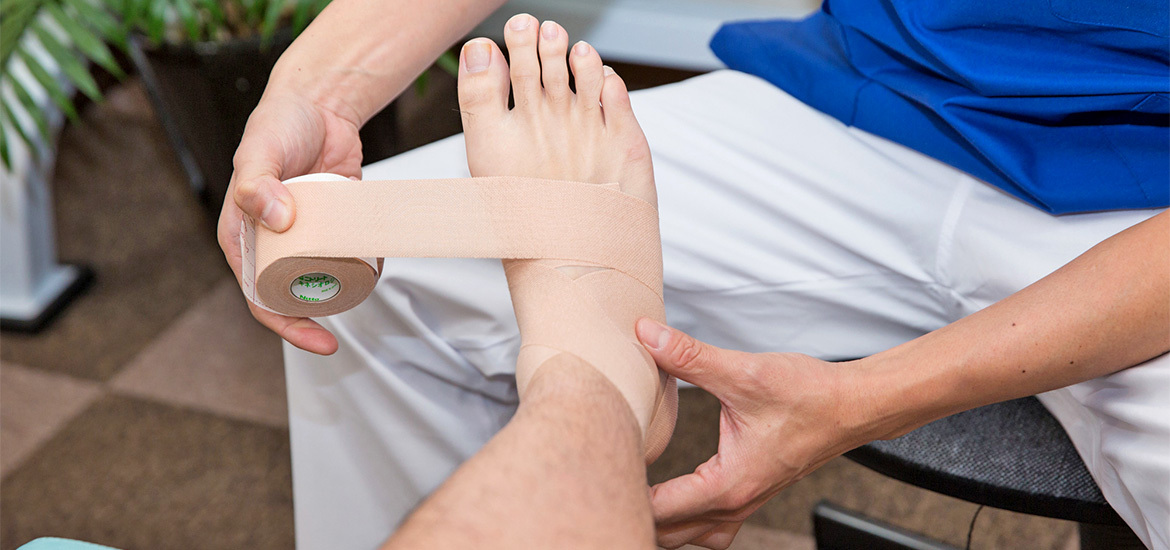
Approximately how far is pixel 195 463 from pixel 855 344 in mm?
965

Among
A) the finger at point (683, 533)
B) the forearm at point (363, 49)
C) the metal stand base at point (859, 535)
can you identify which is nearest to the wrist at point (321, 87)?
the forearm at point (363, 49)

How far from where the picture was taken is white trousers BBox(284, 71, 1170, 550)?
0.79 m

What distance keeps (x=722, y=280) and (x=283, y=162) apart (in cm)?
41

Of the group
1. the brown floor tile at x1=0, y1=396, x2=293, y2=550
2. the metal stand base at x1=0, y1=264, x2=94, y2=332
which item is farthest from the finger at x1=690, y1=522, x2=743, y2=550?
the metal stand base at x1=0, y1=264, x2=94, y2=332

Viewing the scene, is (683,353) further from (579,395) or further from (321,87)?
(321,87)

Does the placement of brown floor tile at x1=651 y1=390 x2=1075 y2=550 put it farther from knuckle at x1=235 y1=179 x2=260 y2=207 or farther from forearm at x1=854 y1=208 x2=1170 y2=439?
knuckle at x1=235 y1=179 x2=260 y2=207

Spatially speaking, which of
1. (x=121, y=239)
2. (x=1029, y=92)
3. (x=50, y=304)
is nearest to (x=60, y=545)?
(x=1029, y=92)

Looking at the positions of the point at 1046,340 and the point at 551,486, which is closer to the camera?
the point at 551,486

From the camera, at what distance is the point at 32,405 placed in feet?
4.54

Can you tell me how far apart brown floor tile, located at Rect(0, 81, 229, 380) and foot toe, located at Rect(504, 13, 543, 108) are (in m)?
1.05

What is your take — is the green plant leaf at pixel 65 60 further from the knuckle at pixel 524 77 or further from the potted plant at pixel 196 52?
the knuckle at pixel 524 77

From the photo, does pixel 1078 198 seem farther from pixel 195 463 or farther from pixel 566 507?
pixel 195 463

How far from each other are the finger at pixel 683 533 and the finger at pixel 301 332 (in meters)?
0.33

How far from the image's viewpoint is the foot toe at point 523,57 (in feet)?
2.48
